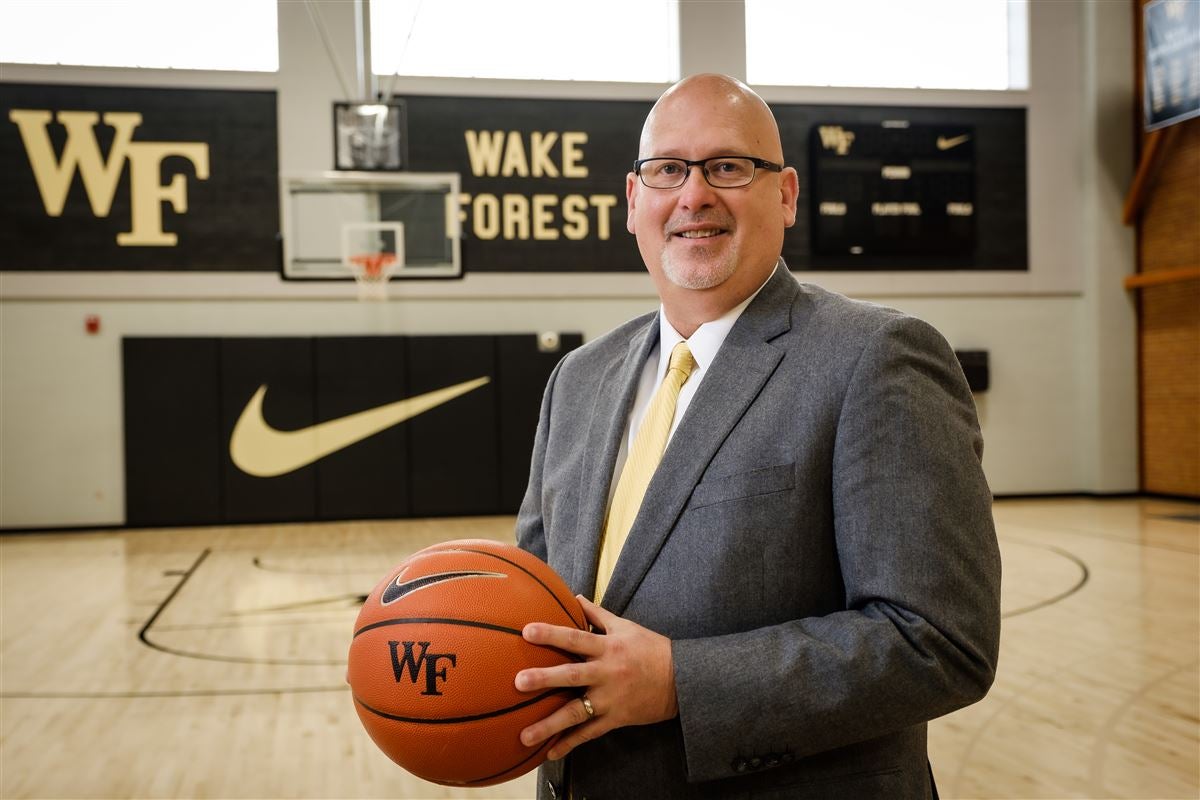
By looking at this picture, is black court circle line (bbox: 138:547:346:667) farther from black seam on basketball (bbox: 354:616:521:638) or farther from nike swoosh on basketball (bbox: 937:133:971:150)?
nike swoosh on basketball (bbox: 937:133:971:150)

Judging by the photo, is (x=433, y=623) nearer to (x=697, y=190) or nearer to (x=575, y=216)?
(x=697, y=190)

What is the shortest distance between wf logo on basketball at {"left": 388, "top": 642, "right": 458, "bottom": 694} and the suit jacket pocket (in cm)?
35

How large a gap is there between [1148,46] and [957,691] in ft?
30.9

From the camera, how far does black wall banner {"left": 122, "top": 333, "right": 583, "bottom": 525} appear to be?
28.4ft

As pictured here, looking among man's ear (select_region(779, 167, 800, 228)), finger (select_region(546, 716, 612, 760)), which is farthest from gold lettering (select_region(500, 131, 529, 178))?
finger (select_region(546, 716, 612, 760))

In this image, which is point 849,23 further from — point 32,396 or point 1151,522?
point 32,396

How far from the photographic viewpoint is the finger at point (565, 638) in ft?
3.53

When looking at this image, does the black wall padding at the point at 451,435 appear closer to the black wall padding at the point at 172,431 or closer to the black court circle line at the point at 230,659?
the black wall padding at the point at 172,431

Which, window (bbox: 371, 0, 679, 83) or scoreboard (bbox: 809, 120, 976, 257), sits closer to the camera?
window (bbox: 371, 0, 679, 83)

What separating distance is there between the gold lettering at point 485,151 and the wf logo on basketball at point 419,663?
816cm

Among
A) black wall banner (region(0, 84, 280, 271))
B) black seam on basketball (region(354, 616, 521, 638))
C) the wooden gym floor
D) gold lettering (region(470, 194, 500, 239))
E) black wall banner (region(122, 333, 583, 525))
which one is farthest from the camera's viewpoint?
gold lettering (region(470, 194, 500, 239))

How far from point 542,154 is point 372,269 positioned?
6.76 ft

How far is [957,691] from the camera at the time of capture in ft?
3.62

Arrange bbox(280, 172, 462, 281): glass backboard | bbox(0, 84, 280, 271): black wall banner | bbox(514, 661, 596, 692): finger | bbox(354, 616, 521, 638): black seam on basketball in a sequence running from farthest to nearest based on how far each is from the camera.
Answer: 1. bbox(0, 84, 280, 271): black wall banner
2. bbox(280, 172, 462, 281): glass backboard
3. bbox(354, 616, 521, 638): black seam on basketball
4. bbox(514, 661, 596, 692): finger
